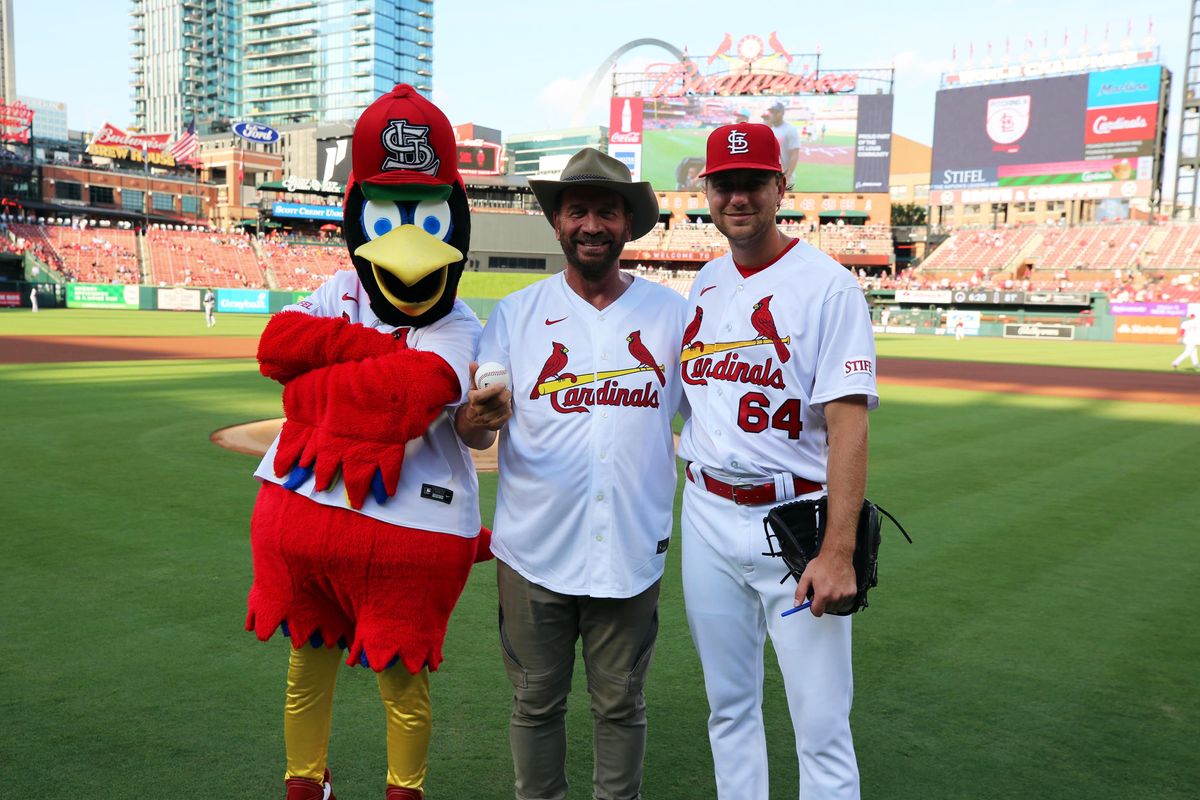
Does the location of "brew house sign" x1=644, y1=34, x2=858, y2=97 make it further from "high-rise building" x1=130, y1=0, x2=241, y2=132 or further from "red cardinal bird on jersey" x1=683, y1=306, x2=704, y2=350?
"high-rise building" x1=130, y1=0, x2=241, y2=132

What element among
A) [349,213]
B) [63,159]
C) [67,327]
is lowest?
[67,327]

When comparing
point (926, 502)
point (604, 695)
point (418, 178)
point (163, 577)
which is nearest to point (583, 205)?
point (418, 178)

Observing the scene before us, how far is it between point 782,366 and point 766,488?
0.35m

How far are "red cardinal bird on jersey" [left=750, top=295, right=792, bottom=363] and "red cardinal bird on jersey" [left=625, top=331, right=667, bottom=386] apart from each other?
338 millimetres

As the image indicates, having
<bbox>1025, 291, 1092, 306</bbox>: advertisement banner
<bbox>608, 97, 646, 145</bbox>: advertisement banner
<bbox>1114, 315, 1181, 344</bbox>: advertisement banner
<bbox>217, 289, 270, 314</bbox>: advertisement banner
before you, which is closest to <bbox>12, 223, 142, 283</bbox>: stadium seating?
<bbox>217, 289, 270, 314</bbox>: advertisement banner

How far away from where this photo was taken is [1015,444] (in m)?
10.7

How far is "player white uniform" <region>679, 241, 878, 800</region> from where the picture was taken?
243cm

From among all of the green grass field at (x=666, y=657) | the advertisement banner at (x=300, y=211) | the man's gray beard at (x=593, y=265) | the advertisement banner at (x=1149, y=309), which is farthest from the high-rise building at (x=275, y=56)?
the man's gray beard at (x=593, y=265)

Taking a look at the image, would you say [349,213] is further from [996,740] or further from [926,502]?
[926,502]

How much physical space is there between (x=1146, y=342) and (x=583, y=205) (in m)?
40.9

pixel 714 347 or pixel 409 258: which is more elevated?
pixel 409 258

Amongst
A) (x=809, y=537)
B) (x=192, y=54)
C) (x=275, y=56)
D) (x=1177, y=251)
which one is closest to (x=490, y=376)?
(x=809, y=537)

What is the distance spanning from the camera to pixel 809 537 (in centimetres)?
243

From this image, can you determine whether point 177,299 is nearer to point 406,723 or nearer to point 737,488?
point 406,723
